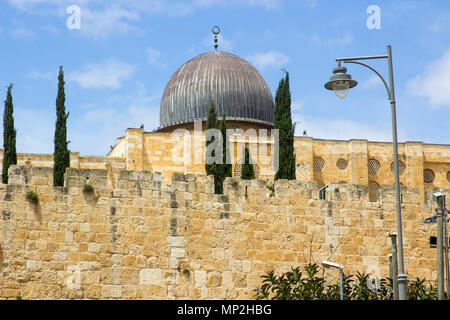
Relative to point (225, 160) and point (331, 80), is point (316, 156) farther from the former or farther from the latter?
point (331, 80)

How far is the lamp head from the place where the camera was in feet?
47.7

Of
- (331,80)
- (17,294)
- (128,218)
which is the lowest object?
(17,294)

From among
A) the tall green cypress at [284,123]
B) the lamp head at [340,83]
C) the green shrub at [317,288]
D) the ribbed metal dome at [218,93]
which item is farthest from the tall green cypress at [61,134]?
the lamp head at [340,83]

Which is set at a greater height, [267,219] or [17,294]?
[267,219]

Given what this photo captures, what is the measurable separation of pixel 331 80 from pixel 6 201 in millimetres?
7530

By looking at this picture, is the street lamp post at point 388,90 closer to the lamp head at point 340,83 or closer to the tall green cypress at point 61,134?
the lamp head at point 340,83

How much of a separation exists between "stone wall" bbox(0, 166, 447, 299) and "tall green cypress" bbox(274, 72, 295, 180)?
8.90m

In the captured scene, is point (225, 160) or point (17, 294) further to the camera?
point (225, 160)

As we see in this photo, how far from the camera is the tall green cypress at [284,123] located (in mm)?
29695

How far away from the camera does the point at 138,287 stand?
18422 millimetres

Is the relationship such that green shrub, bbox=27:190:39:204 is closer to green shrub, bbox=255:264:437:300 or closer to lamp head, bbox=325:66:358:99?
green shrub, bbox=255:264:437:300

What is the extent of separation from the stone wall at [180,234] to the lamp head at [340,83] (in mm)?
5602
